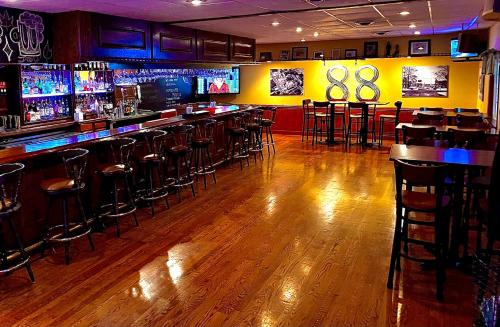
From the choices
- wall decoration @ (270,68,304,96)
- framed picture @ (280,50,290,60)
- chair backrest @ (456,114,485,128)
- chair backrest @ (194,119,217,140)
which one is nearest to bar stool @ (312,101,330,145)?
wall decoration @ (270,68,304,96)

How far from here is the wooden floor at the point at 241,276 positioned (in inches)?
116

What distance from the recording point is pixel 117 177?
442cm

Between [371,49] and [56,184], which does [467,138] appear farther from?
[371,49]

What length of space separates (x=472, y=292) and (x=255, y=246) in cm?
187

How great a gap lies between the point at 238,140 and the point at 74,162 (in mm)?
4795

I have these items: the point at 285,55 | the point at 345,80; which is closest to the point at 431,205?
the point at 345,80

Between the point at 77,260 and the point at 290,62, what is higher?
the point at 290,62

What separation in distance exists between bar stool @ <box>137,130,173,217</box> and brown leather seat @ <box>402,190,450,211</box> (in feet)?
A: 9.56

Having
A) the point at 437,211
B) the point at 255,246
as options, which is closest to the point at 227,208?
the point at 255,246

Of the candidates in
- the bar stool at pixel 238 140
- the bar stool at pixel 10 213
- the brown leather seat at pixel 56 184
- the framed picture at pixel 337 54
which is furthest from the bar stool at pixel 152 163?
the framed picture at pixel 337 54

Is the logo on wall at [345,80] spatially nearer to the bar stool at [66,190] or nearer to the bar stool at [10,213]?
the bar stool at [66,190]

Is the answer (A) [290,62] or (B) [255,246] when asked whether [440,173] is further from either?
(A) [290,62]

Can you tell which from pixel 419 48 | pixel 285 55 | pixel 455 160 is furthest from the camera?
pixel 285 55

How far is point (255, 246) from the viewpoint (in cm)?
415
